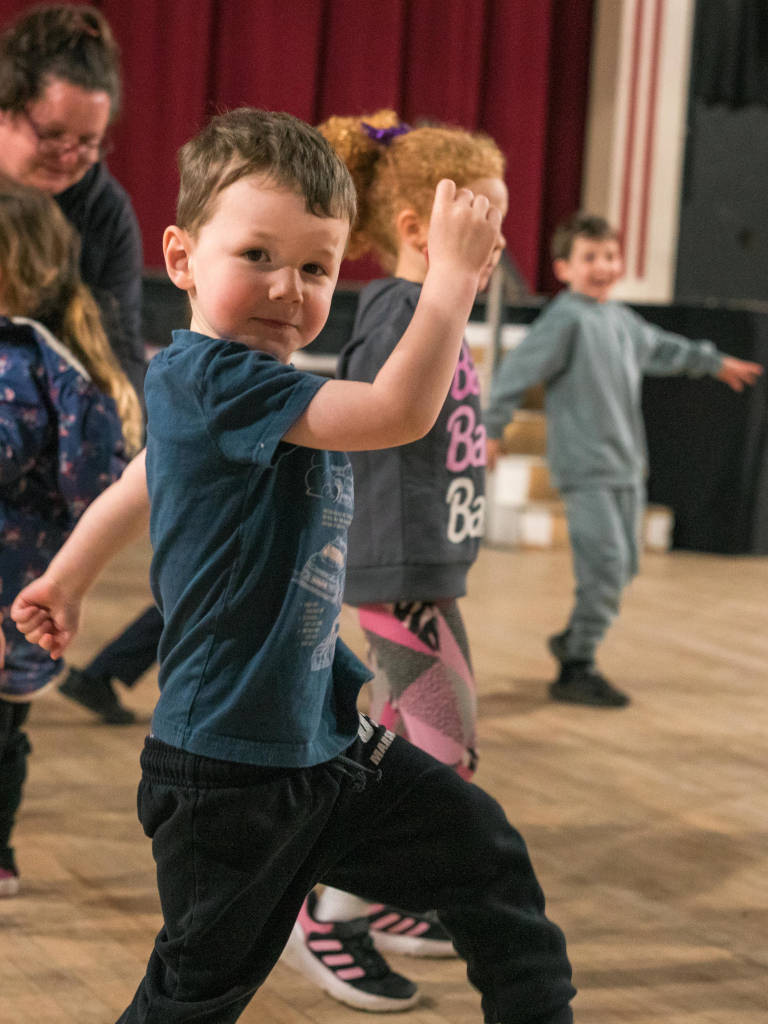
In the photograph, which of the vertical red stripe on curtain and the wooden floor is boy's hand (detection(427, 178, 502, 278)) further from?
the vertical red stripe on curtain

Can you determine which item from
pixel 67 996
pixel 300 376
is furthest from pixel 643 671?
pixel 300 376

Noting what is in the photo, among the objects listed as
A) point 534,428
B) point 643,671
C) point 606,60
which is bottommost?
point 643,671

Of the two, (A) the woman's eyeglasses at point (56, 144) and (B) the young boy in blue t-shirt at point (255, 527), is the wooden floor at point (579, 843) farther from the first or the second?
(A) the woman's eyeglasses at point (56, 144)

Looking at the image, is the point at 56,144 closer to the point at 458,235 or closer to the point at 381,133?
the point at 381,133

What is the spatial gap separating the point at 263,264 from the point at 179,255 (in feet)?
0.36

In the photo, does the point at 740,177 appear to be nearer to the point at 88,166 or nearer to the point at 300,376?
the point at 88,166

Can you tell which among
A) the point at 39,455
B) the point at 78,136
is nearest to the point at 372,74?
the point at 78,136

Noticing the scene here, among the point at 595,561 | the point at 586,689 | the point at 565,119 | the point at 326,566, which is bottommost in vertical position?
the point at 586,689

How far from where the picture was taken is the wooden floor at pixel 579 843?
1635 millimetres

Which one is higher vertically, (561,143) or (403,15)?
(403,15)

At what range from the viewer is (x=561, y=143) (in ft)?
27.4

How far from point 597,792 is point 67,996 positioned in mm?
1183

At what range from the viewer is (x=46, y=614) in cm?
129

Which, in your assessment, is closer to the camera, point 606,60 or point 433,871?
point 433,871
